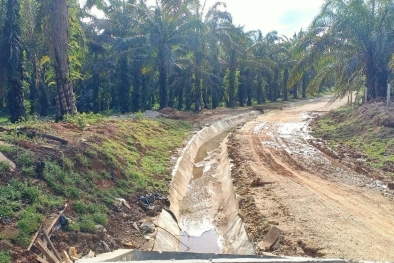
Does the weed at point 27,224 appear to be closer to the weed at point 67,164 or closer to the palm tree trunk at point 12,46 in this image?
the weed at point 67,164

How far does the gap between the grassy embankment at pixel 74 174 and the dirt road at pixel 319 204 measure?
11.7 feet

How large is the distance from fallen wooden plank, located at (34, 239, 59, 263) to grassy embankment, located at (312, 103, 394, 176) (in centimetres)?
1051

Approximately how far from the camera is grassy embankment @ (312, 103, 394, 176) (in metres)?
14.1

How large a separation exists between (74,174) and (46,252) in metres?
3.46

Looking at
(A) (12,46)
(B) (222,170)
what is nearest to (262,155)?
(B) (222,170)

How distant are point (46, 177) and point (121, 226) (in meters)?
2.06

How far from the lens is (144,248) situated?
26.1 ft

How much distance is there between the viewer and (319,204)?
9625mm

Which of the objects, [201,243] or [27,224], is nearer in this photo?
[27,224]

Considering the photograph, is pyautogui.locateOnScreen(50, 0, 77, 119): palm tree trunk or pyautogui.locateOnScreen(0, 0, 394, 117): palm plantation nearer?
pyautogui.locateOnScreen(50, 0, 77, 119): palm tree trunk

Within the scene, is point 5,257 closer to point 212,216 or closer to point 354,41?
point 212,216

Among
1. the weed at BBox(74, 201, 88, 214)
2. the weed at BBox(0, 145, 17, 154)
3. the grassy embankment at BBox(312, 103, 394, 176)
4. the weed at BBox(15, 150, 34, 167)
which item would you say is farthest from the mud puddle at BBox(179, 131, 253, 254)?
the grassy embankment at BBox(312, 103, 394, 176)

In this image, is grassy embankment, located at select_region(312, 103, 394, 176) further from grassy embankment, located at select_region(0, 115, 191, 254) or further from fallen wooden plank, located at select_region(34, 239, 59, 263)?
fallen wooden plank, located at select_region(34, 239, 59, 263)

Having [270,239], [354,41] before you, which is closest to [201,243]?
[270,239]
